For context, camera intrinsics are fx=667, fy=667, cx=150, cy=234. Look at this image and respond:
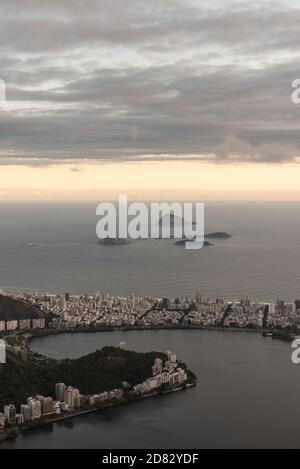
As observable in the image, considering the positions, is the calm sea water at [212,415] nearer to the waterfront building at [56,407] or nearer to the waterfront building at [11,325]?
the waterfront building at [56,407]

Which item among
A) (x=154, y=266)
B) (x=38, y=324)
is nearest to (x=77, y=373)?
(x=38, y=324)

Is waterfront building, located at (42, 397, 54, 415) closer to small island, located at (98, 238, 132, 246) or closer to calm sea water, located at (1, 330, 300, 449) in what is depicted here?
calm sea water, located at (1, 330, 300, 449)

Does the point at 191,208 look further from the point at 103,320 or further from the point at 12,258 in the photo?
the point at 103,320

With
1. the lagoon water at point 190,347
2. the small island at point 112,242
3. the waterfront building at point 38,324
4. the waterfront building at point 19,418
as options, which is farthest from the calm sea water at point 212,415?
the small island at point 112,242

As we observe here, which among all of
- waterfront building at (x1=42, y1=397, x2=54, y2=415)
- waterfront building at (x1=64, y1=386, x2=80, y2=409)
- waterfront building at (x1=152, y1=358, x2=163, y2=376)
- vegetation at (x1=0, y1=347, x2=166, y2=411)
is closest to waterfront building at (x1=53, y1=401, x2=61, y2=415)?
waterfront building at (x1=42, y1=397, x2=54, y2=415)

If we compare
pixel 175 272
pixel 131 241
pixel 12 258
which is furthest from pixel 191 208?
pixel 175 272

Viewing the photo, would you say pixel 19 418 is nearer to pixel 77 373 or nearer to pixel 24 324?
pixel 77 373
